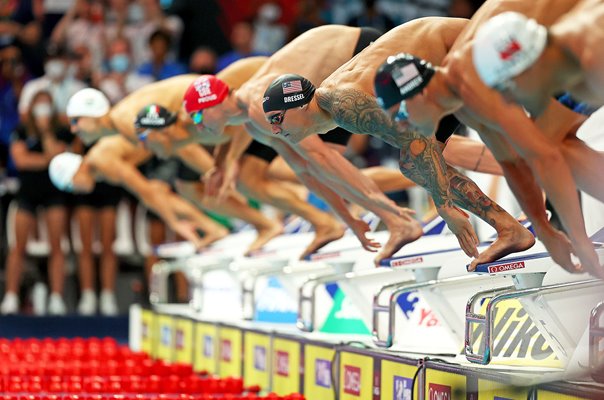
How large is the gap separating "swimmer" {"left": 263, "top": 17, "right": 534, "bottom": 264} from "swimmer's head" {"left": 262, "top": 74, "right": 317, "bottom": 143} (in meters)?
0.09

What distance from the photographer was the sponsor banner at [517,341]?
379 centimetres

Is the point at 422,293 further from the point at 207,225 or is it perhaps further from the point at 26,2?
the point at 26,2

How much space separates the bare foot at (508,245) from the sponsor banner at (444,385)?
0.40 metres

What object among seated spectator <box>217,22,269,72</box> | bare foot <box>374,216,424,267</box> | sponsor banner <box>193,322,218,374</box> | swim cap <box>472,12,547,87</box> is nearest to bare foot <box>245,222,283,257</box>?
sponsor banner <box>193,322,218,374</box>

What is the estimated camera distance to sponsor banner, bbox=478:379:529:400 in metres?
3.33

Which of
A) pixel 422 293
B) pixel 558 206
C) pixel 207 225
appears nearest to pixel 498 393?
pixel 558 206

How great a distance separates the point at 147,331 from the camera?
9031mm

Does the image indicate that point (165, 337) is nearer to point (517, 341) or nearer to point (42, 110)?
point (42, 110)

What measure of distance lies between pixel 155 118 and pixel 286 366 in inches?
78.6

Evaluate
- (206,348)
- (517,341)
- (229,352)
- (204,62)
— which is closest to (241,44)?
(204,62)

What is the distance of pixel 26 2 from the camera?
11.6 metres

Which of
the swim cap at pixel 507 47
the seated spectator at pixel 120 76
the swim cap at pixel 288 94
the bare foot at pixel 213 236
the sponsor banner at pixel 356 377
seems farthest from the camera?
the seated spectator at pixel 120 76

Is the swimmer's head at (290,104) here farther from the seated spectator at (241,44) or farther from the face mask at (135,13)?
the face mask at (135,13)

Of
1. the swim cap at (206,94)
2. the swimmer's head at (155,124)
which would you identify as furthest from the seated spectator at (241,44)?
the swim cap at (206,94)
